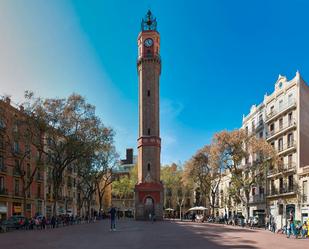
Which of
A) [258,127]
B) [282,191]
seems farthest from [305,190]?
[258,127]

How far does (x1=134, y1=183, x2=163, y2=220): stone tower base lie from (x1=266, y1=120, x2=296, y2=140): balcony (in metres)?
19.5

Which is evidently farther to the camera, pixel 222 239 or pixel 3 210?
pixel 3 210

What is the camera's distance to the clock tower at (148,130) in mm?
68000

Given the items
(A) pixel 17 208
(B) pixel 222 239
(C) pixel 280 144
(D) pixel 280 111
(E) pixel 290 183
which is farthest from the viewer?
(A) pixel 17 208

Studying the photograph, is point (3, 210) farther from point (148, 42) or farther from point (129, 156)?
point (129, 156)

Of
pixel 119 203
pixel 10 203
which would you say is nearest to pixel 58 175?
pixel 10 203

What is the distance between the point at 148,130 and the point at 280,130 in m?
23.5

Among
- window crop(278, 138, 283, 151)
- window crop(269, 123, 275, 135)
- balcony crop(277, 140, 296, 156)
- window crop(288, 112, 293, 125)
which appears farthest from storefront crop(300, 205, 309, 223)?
window crop(269, 123, 275, 135)

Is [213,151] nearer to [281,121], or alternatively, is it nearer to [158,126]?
[281,121]

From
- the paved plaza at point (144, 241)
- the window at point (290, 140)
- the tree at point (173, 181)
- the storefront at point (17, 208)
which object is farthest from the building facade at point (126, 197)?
the paved plaza at point (144, 241)

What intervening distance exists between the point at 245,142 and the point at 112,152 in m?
21.7

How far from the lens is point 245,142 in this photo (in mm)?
52906

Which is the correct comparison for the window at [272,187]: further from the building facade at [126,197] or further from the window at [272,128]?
the building facade at [126,197]

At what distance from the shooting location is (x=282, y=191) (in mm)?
52531
